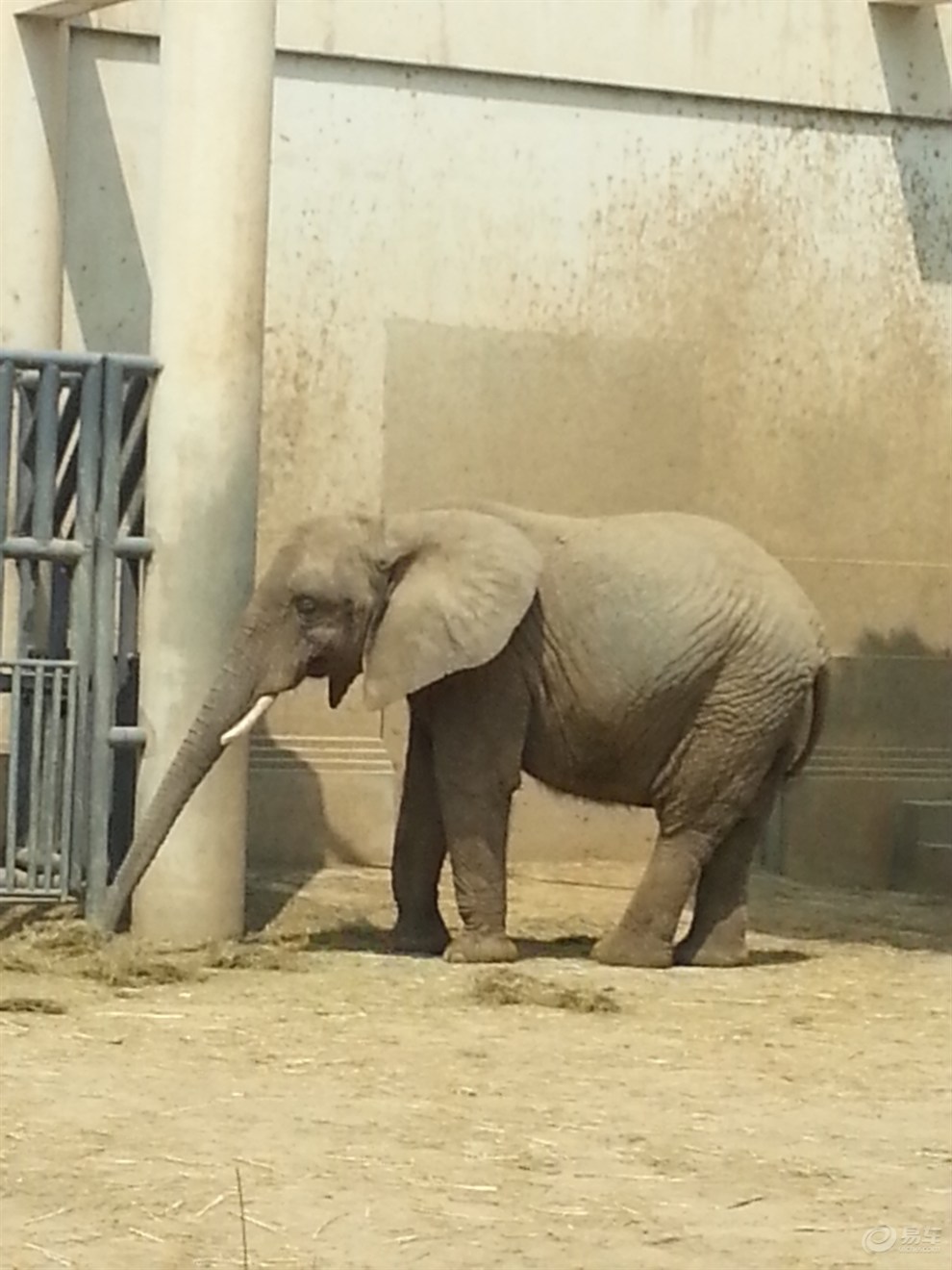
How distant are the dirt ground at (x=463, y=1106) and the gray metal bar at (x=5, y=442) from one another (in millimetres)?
1304

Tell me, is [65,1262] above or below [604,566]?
below

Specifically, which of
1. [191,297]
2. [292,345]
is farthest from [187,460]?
[292,345]

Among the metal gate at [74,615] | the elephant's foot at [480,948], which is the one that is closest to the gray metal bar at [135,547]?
the metal gate at [74,615]

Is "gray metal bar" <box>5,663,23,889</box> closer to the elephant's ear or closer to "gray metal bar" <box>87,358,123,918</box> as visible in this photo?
"gray metal bar" <box>87,358,123,918</box>

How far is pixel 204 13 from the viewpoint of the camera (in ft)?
30.1

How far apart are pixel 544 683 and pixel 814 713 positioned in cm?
94

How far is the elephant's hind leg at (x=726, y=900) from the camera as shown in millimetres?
9352

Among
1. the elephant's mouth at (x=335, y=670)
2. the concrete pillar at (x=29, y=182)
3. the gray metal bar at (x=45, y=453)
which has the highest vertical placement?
the concrete pillar at (x=29, y=182)

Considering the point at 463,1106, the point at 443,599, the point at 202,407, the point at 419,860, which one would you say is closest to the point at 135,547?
the point at 202,407

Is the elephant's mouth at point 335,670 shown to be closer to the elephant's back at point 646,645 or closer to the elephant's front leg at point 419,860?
the elephant's front leg at point 419,860

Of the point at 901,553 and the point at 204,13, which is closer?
the point at 204,13

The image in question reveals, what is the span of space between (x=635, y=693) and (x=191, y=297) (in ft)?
6.34

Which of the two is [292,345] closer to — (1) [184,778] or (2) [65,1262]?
(1) [184,778]

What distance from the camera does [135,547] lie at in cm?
939
